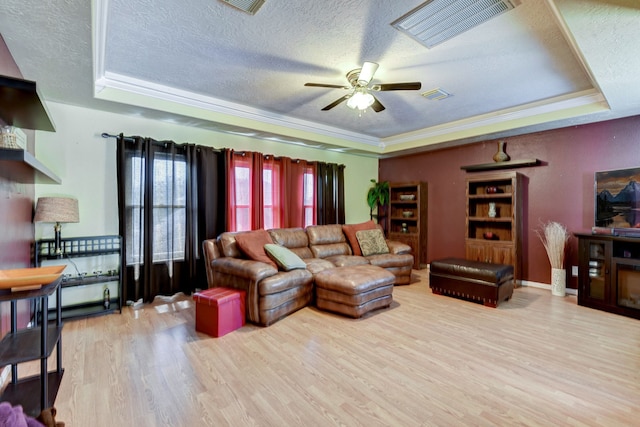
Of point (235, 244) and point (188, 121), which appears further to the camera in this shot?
point (188, 121)

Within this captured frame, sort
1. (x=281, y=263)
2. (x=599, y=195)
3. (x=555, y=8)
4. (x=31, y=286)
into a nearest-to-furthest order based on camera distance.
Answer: (x=31, y=286)
(x=555, y=8)
(x=281, y=263)
(x=599, y=195)

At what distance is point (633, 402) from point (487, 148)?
162 inches

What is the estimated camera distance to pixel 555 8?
6.00 feet

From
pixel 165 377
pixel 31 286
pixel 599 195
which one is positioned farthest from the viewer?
pixel 599 195

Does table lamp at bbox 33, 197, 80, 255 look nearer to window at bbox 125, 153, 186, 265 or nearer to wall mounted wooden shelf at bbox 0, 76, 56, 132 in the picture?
window at bbox 125, 153, 186, 265

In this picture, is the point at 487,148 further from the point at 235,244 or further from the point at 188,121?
the point at 188,121

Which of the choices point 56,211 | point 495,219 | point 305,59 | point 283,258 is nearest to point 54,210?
point 56,211

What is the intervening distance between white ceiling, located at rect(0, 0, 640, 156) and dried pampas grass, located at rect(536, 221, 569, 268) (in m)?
1.47

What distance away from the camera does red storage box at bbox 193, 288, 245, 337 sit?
2.76 metres

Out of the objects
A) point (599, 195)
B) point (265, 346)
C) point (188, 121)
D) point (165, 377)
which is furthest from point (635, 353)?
point (188, 121)

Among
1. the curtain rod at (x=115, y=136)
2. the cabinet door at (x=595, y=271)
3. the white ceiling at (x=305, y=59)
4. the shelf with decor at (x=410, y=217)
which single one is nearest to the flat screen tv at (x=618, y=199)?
the cabinet door at (x=595, y=271)

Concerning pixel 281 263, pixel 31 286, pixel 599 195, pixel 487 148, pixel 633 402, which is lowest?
pixel 633 402

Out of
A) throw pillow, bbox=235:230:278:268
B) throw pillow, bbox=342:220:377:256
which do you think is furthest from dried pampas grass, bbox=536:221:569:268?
throw pillow, bbox=235:230:278:268

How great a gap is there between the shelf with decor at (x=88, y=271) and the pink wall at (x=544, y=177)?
5.33 m
